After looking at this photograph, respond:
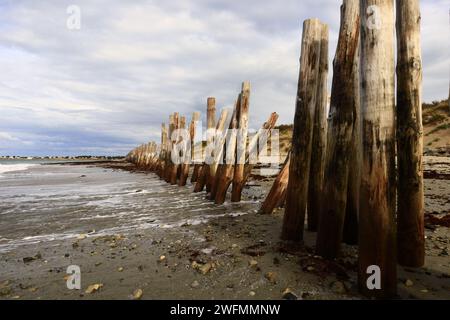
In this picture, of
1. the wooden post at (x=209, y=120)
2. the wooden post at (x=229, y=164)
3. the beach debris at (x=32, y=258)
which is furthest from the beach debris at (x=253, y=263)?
the wooden post at (x=209, y=120)

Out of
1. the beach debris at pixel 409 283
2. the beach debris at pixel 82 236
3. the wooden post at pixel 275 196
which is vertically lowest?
the beach debris at pixel 82 236

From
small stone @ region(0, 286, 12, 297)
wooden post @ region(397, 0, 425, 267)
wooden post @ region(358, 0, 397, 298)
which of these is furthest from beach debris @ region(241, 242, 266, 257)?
small stone @ region(0, 286, 12, 297)

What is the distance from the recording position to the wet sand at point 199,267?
Answer: 3049 millimetres

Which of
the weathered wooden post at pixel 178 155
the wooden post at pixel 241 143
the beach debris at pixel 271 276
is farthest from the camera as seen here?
the weathered wooden post at pixel 178 155

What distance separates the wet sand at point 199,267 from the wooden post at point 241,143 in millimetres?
2642

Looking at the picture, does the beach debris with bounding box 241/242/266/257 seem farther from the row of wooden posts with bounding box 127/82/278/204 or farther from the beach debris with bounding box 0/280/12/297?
the row of wooden posts with bounding box 127/82/278/204

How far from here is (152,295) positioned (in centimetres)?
302

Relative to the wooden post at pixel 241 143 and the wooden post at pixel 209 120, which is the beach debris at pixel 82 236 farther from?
the wooden post at pixel 209 120

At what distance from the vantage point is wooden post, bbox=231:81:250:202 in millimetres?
7793

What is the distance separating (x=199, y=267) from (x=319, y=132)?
2606mm

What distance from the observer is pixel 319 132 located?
4.75 metres

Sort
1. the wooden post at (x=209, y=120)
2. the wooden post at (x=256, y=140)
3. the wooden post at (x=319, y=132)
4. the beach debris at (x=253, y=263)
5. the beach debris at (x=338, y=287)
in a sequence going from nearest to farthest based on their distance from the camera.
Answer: the beach debris at (x=338, y=287) → the beach debris at (x=253, y=263) → the wooden post at (x=319, y=132) → the wooden post at (x=256, y=140) → the wooden post at (x=209, y=120)

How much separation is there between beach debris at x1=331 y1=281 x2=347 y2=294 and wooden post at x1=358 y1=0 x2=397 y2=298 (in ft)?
0.64
